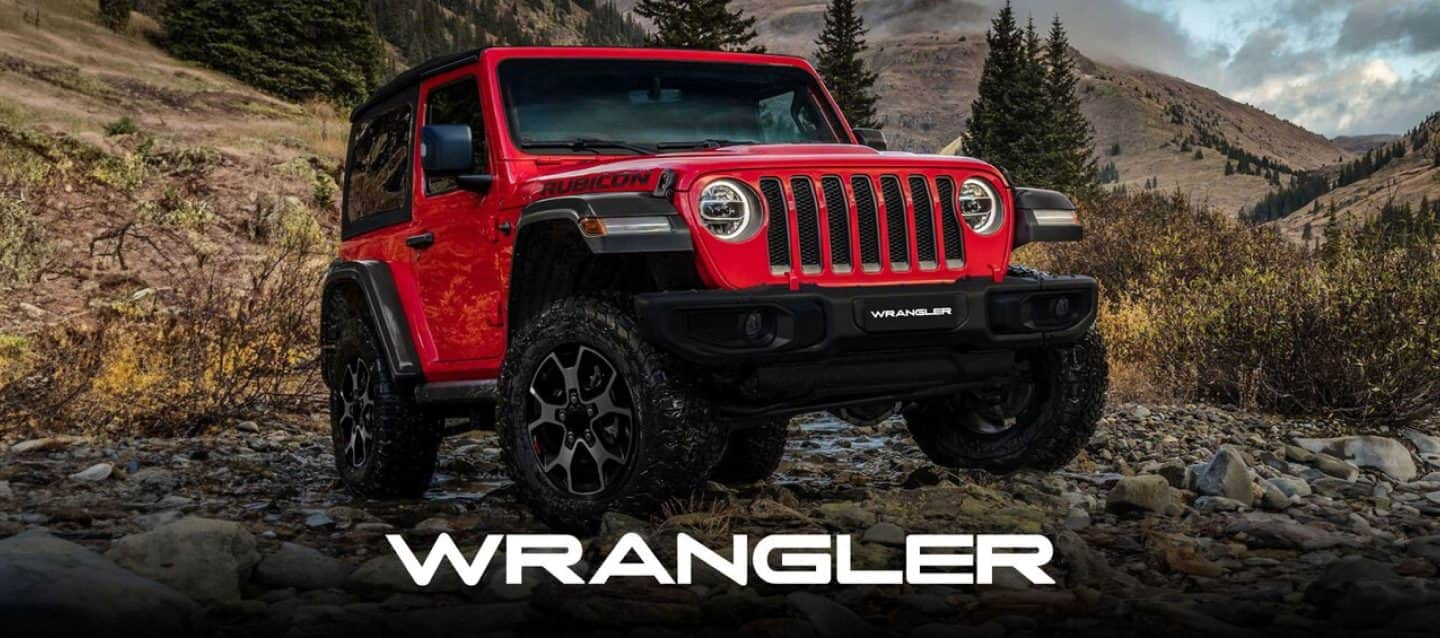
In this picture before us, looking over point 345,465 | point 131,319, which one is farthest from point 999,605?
point 131,319

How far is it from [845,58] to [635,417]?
42891 mm

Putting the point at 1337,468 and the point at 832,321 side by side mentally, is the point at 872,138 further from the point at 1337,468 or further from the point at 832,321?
the point at 1337,468

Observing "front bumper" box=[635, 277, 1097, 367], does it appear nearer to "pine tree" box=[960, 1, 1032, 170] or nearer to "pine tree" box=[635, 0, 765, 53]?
"pine tree" box=[635, 0, 765, 53]

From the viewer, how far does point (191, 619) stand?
370 cm

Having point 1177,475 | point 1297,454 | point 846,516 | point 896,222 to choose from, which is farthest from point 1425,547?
point 1297,454

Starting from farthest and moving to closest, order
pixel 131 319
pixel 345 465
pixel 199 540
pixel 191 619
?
1. pixel 131 319
2. pixel 345 465
3. pixel 199 540
4. pixel 191 619

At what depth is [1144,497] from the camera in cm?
520

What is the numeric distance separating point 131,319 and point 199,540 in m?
8.07

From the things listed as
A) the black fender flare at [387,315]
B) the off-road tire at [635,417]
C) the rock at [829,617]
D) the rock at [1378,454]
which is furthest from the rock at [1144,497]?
the black fender flare at [387,315]

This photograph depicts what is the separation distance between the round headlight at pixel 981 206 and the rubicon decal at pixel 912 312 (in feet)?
1.78

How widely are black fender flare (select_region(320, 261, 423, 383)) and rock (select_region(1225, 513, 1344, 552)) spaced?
3618 mm

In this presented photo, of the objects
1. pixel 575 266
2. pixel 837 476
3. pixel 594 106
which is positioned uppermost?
pixel 594 106

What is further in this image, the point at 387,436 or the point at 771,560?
the point at 387,436

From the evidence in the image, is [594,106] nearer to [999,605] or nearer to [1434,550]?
[999,605]
